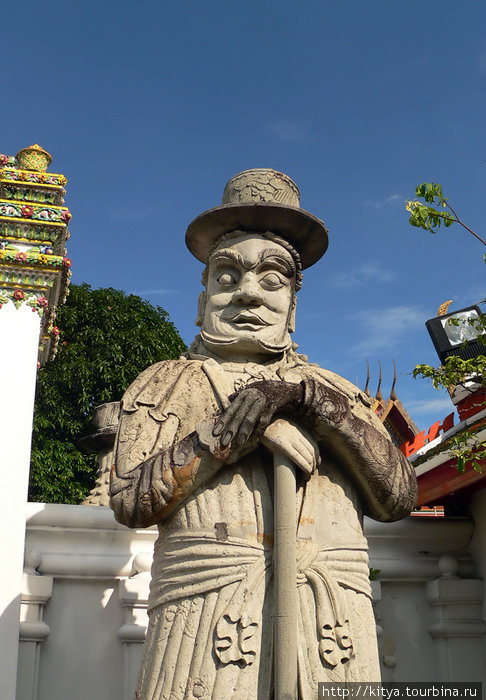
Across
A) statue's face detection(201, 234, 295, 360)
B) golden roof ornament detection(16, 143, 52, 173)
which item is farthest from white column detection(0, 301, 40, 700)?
statue's face detection(201, 234, 295, 360)

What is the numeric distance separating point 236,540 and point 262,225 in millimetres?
1569

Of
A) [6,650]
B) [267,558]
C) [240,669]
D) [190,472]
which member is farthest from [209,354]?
[6,650]

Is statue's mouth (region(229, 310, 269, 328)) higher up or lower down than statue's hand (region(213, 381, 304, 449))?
higher up

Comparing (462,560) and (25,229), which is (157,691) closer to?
(462,560)

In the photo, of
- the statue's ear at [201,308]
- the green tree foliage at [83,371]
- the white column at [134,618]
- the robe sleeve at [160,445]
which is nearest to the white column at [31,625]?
the white column at [134,618]

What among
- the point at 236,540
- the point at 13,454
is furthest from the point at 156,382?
the point at 13,454

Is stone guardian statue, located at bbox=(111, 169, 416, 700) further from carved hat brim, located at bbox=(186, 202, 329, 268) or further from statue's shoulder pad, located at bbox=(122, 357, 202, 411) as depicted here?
carved hat brim, located at bbox=(186, 202, 329, 268)

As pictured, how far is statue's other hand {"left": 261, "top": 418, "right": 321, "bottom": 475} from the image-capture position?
3.12 meters

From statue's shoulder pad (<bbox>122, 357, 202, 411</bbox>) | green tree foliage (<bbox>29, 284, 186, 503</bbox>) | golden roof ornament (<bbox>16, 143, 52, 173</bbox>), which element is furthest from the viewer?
green tree foliage (<bbox>29, 284, 186, 503</bbox>)

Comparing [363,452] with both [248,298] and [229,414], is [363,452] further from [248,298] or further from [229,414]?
[248,298]

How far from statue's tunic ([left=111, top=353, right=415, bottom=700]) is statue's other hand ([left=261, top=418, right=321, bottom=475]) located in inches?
2.7

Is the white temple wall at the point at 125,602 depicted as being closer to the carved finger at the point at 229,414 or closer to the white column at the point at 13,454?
the white column at the point at 13,454

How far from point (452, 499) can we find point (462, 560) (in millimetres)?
423

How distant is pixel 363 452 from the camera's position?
3246 millimetres
